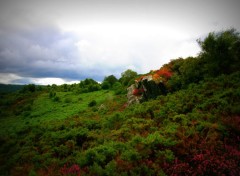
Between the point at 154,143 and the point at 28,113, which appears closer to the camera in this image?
the point at 154,143

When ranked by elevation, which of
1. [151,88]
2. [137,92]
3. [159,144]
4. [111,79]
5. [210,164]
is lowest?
[210,164]

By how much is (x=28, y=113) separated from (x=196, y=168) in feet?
116

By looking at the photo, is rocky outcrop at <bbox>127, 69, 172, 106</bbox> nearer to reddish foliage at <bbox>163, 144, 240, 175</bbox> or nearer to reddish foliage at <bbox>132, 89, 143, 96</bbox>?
reddish foliage at <bbox>132, 89, 143, 96</bbox>

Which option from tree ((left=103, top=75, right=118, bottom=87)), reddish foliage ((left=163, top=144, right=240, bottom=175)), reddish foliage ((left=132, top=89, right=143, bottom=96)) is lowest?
reddish foliage ((left=163, top=144, right=240, bottom=175))

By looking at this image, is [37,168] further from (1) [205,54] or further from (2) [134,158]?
(1) [205,54]

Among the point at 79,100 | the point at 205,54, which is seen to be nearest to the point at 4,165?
the point at 205,54

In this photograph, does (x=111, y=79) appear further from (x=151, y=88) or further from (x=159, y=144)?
(x=159, y=144)

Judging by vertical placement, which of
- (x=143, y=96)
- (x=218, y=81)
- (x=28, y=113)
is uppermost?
(x=218, y=81)

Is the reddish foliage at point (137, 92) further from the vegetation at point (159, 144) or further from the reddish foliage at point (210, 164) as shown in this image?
the reddish foliage at point (210, 164)

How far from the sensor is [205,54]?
26.4 m

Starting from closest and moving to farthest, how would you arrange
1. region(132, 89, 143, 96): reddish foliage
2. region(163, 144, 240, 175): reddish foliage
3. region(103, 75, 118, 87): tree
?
region(163, 144, 240, 175): reddish foliage → region(132, 89, 143, 96): reddish foliage → region(103, 75, 118, 87): tree

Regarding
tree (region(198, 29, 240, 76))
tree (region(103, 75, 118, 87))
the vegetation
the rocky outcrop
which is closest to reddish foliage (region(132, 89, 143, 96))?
the rocky outcrop

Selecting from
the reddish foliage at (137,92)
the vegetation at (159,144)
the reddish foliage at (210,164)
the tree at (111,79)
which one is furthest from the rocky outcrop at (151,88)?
the tree at (111,79)

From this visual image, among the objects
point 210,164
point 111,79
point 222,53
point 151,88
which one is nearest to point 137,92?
point 151,88
